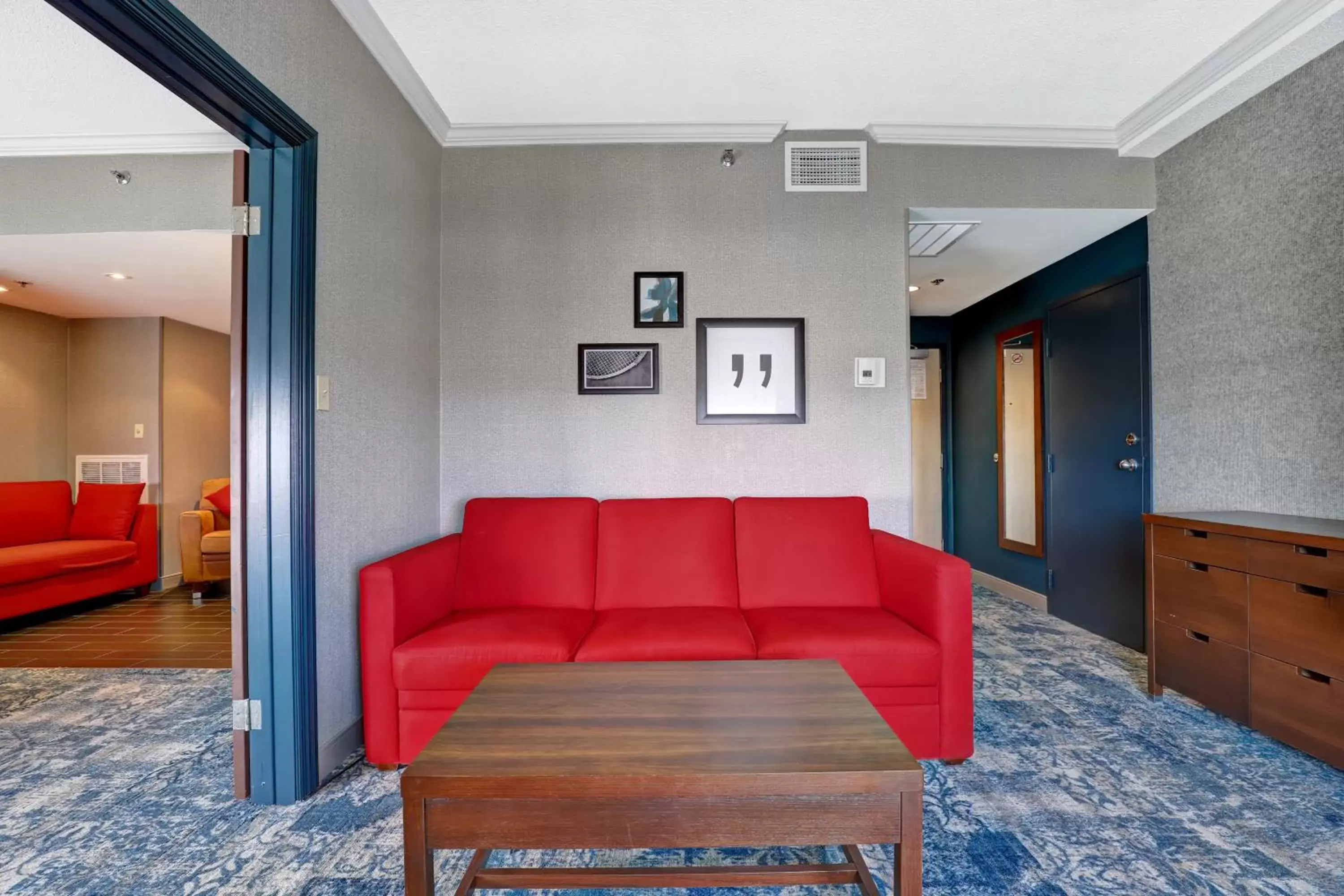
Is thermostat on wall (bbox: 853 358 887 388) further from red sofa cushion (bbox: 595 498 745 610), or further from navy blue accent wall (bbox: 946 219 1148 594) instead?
navy blue accent wall (bbox: 946 219 1148 594)

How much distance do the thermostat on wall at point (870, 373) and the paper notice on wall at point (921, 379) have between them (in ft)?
10.8

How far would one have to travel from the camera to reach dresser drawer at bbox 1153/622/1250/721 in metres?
2.14

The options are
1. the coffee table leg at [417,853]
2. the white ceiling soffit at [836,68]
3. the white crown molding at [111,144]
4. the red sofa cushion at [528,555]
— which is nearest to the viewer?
the coffee table leg at [417,853]

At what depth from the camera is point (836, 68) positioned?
7.88ft

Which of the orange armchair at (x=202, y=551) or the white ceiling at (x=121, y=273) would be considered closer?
the white ceiling at (x=121, y=273)

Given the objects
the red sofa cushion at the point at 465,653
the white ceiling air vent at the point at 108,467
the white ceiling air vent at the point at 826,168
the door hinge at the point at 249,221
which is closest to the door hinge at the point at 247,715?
the red sofa cushion at the point at 465,653

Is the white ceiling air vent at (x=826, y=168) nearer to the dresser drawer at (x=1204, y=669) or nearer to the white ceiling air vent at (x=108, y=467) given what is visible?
the dresser drawer at (x=1204, y=669)

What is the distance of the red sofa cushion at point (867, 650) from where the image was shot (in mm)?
1910

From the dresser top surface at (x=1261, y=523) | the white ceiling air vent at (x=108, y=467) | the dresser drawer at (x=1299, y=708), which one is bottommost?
the dresser drawer at (x=1299, y=708)

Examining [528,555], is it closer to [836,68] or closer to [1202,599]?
[836,68]

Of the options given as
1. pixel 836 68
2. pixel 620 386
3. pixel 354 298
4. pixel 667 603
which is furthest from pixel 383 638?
pixel 836 68

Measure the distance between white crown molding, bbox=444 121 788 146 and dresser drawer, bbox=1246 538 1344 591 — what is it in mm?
2612

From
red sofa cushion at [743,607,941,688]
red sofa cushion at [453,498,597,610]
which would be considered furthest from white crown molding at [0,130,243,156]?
red sofa cushion at [743,607,941,688]

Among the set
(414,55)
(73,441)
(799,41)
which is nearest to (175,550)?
(73,441)
